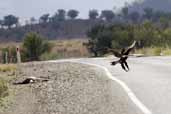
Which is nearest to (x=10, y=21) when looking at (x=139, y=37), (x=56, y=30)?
(x=56, y=30)

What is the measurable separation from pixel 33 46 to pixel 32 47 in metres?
0.22

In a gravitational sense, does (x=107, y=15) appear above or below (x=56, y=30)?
above

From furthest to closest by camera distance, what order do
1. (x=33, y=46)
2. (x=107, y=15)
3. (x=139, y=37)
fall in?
(x=107, y=15), (x=33, y=46), (x=139, y=37)

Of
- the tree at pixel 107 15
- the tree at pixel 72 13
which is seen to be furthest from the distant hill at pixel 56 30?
the tree at pixel 107 15

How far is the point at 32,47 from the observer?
69.9m

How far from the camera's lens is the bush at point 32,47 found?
68.2m

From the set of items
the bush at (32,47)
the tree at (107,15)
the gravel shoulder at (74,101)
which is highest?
the tree at (107,15)

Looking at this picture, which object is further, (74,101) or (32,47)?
(32,47)

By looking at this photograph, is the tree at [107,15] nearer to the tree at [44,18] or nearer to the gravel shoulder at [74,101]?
the tree at [44,18]

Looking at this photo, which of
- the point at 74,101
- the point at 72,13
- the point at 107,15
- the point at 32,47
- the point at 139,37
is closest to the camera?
the point at 74,101

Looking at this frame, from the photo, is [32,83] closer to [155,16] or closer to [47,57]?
[47,57]

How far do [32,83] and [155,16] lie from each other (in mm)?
140219

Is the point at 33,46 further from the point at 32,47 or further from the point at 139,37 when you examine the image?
the point at 139,37

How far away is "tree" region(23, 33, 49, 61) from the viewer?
68.6 m
